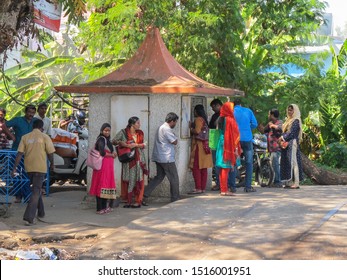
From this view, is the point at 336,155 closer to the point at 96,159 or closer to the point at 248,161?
the point at 248,161

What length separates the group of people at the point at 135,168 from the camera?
11758mm

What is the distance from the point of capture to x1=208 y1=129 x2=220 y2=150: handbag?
13.4 m

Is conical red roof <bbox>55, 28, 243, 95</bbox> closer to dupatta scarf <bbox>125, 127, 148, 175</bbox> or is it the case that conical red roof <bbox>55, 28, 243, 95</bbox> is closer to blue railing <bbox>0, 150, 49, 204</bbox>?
dupatta scarf <bbox>125, 127, 148, 175</bbox>

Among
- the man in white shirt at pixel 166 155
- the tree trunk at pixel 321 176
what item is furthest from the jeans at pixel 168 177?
the tree trunk at pixel 321 176

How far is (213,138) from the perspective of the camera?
1344 cm

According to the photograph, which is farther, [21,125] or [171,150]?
[21,125]

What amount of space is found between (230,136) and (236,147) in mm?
232

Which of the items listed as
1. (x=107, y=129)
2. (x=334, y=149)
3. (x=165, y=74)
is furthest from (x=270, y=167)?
(x=334, y=149)

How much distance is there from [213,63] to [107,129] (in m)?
7.47

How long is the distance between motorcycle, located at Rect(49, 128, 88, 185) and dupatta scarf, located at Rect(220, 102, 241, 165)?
3757 millimetres

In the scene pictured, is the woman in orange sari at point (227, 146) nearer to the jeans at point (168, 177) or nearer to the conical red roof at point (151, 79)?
the conical red roof at point (151, 79)

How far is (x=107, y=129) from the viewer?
1167 centimetres

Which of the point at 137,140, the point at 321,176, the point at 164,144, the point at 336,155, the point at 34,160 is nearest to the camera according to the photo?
the point at 34,160

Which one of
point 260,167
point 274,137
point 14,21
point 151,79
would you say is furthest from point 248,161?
point 14,21
